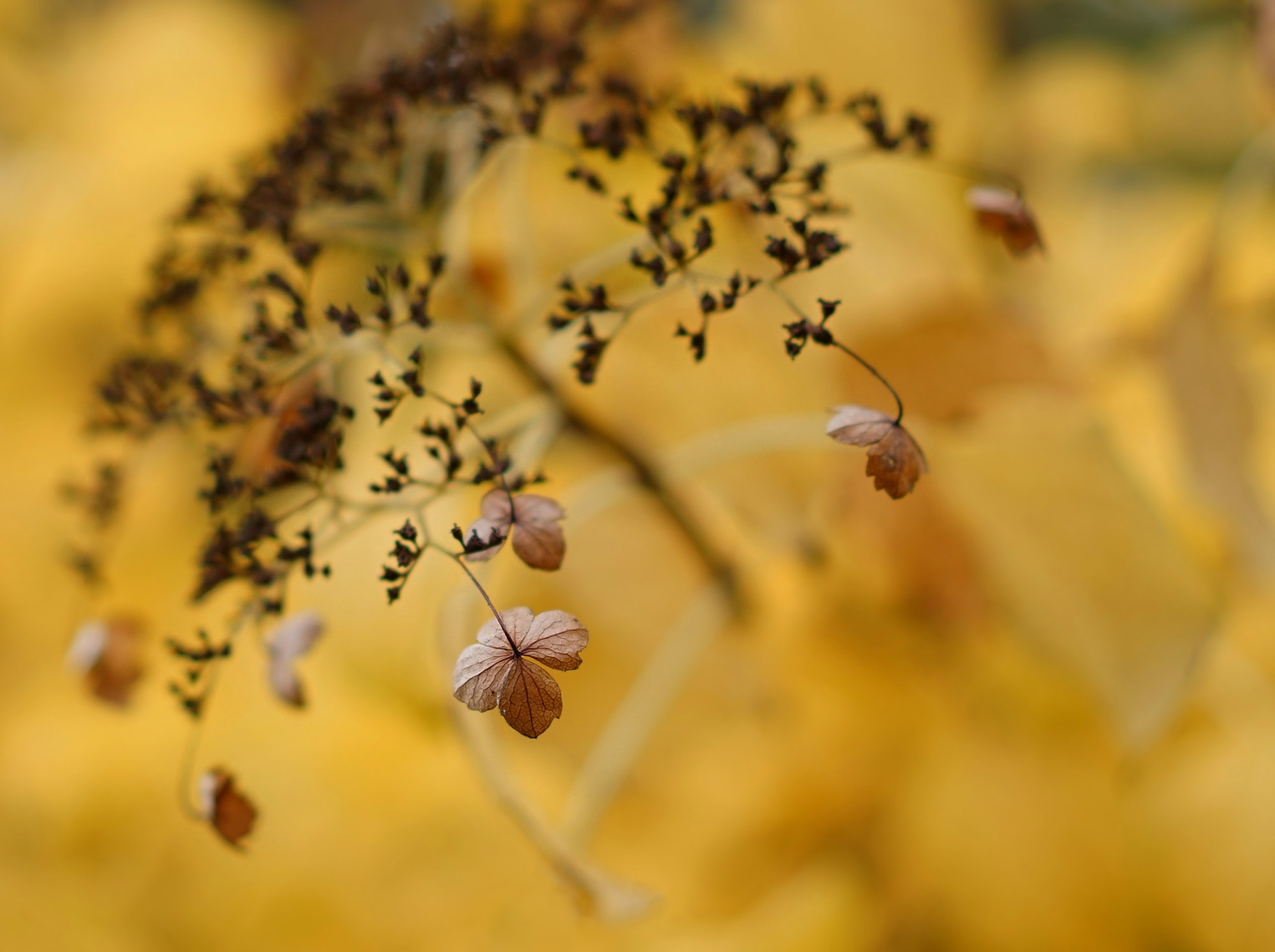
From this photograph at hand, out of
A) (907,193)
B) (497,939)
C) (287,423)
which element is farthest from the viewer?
(907,193)

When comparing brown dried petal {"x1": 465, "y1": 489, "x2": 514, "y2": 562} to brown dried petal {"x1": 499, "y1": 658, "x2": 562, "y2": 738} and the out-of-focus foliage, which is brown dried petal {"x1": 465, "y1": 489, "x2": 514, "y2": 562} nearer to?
brown dried petal {"x1": 499, "y1": 658, "x2": 562, "y2": 738}

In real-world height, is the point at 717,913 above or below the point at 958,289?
below

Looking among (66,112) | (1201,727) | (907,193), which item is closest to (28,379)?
(66,112)

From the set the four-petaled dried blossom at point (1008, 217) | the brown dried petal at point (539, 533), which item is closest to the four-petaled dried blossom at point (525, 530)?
the brown dried petal at point (539, 533)

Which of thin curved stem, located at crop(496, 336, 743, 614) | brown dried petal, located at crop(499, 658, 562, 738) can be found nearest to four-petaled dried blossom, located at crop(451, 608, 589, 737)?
brown dried petal, located at crop(499, 658, 562, 738)

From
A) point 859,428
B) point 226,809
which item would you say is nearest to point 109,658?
point 226,809

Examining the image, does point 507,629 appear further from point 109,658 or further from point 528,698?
point 109,658

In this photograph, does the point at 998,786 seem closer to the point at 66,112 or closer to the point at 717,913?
the point at 717,913
